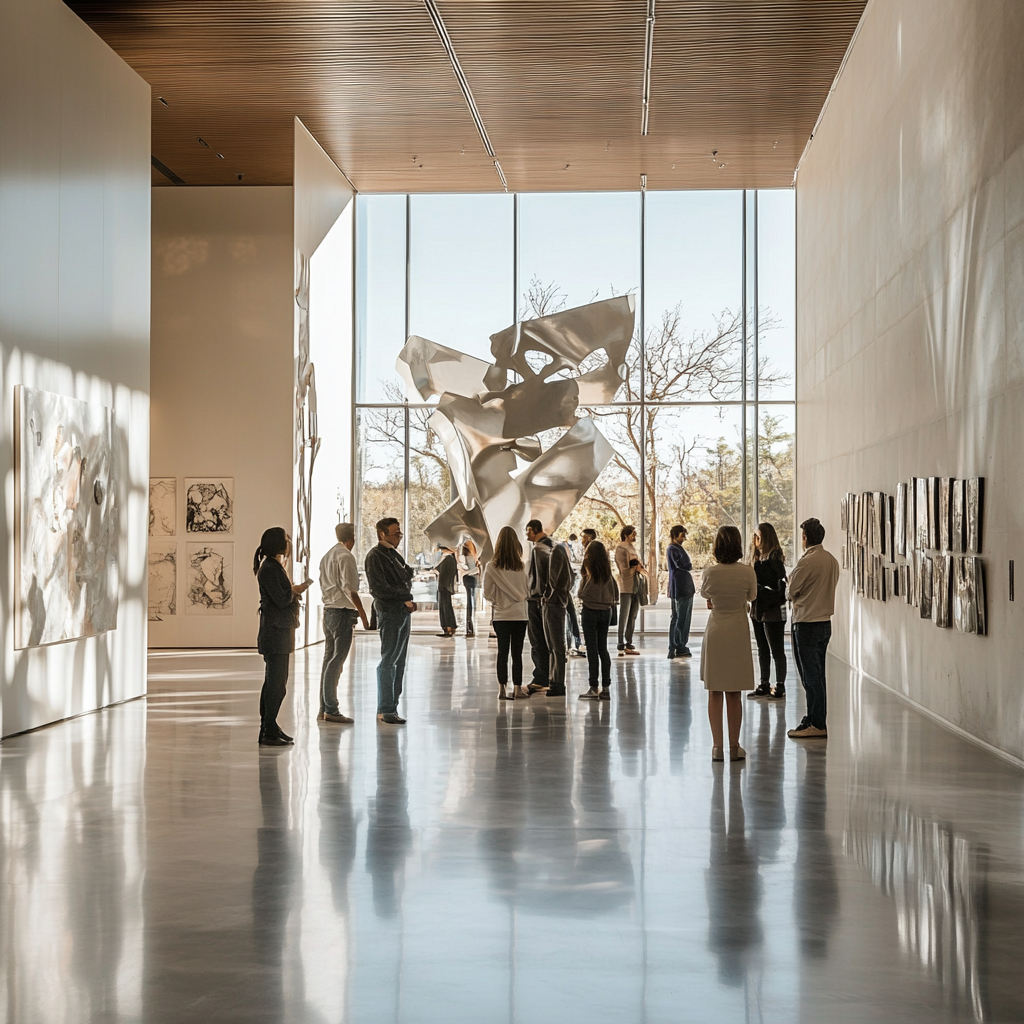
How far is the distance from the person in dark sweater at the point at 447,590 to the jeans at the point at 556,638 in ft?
21.4

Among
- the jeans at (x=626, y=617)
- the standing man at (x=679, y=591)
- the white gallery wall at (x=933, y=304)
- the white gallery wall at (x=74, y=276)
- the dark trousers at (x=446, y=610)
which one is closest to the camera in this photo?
the white gallery wall at (x=933, y=304)

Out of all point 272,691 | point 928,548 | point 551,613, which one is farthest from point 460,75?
point 272,691

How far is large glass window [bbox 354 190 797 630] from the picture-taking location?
1858 cm

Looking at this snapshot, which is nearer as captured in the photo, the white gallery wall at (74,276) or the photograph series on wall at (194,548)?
the white gallery wall at (74,276)

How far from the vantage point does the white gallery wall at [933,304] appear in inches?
293

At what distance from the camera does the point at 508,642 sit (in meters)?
9.97

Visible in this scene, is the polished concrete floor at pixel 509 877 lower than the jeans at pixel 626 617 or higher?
lower

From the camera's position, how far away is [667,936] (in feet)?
13.4

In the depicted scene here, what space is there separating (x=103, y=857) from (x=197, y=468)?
11367mm

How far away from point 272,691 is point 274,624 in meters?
0.45

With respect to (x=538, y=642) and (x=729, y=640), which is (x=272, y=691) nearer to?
(x=729, y=640)

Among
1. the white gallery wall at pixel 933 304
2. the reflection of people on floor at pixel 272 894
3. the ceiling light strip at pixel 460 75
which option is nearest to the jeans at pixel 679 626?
the white gallery wall at pixel 933 304

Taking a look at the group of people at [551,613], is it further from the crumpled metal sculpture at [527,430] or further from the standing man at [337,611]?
the crumpled metal sculpture at [527,430]

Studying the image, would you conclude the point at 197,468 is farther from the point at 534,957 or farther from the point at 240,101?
the point at 534,957
